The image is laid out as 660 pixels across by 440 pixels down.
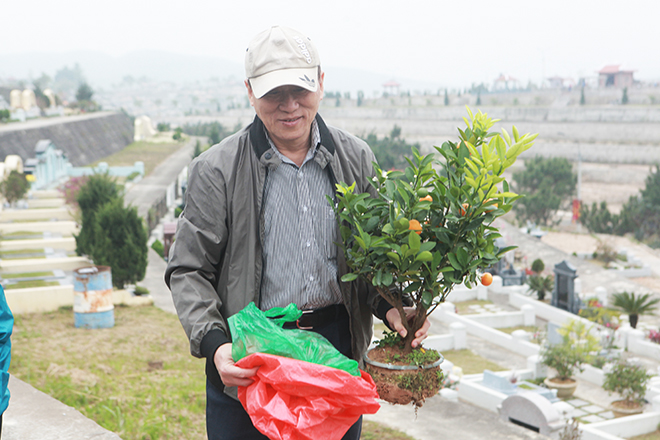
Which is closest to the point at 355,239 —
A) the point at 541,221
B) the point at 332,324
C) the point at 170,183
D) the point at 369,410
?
the point at 332,324

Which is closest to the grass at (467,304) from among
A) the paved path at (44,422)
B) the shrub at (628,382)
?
the shrub at (628,382)

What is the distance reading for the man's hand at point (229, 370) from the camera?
165 centimetres

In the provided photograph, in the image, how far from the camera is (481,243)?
1806mm

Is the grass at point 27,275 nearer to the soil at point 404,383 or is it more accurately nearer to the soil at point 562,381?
the soil at point 562,381

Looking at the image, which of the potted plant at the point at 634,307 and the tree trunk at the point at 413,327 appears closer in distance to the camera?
the tree trunk at the point at 413,327

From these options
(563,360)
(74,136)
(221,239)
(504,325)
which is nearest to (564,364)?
(563,360)

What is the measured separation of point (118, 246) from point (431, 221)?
1190 cm

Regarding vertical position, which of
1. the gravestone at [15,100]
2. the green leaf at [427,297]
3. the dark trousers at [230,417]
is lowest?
the dark trousers at [230,417]

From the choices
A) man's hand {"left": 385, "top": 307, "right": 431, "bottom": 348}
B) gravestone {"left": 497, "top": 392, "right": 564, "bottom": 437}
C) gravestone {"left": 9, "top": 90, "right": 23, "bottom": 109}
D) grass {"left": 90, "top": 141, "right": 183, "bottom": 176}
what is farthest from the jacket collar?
gravestone {"left": 9, "top": 90, "right": 23, "bottom": 109}

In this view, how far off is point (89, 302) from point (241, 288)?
8.41 m

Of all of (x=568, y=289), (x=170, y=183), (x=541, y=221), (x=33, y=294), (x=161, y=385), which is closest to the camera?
(x=161, y=385)

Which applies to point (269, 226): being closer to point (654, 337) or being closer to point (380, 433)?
point (380, 433)

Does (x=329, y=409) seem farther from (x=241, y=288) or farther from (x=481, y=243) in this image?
(x=481, y=243)

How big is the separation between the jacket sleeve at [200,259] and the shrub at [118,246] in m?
11.4
